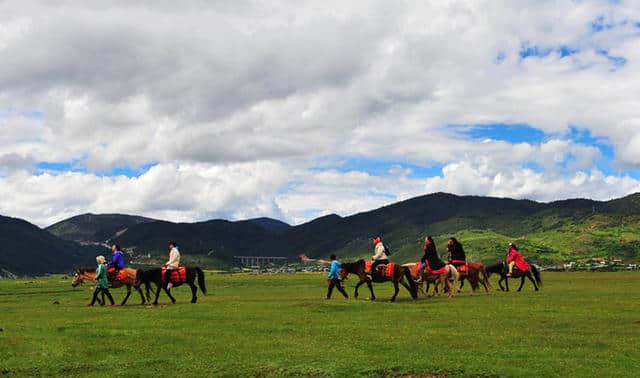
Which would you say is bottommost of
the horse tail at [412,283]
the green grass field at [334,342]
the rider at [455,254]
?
the green grass field at [334,342]

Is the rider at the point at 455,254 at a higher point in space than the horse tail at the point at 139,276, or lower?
higher

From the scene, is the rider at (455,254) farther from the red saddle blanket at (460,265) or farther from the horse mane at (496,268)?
the horse mane at (496,268)

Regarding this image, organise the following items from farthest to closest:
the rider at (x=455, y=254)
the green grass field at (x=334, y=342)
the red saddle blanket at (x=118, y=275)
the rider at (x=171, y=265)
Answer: the rider at (x=455, y=254) < the red saddle blanket at (x=118, y=275) < the rider at (x=171, y=265) < the green grass field at (x=334, y=342)

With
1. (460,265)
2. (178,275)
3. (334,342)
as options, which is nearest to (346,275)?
(460,265)

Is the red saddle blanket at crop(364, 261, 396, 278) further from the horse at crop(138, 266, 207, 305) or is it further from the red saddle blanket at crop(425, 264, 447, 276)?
the horse at crop(138, 266, 207, 305)

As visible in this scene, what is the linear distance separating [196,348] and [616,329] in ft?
46.3

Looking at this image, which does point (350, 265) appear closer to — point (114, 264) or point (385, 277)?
point (385, 277)

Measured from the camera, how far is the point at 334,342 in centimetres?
1948

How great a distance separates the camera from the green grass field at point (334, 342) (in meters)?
15.8

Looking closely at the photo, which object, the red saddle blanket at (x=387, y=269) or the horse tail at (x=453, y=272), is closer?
the red saddle blanket at (x=387, y=269)

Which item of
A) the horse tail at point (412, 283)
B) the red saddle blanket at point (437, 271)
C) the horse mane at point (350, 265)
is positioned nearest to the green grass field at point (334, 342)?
the horse tail at point (412, 283)

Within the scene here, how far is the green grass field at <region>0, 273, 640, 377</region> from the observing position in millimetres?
15828

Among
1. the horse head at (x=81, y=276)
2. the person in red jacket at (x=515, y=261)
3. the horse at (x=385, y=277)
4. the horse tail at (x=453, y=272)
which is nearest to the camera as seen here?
the horse at (x=385, y=277)

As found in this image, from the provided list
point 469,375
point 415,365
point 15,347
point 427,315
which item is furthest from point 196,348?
point 427,315
